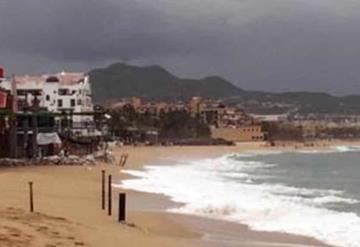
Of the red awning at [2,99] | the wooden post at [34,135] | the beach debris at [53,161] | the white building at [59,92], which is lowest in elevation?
the beach debris at [53,161]

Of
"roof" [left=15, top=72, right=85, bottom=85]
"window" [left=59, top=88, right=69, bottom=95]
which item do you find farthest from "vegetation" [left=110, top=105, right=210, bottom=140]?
"window" [left=59, top=88, right=69, bottom=95]

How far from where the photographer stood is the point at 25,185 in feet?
109

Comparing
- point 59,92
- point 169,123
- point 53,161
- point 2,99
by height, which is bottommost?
point 53,161

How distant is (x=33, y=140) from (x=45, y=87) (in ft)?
149

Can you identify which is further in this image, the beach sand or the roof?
the roof

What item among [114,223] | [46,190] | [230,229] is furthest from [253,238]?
[46,190]

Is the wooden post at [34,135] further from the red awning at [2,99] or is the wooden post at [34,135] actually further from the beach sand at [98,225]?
the beach sand at [98,225]

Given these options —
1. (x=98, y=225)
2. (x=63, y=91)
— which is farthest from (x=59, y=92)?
(x=98, y=225)

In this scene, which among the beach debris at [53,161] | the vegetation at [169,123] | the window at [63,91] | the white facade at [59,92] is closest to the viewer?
the beach debris at [53,161]

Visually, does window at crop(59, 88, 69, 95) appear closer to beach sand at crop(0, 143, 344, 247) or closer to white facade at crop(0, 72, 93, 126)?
white facade at crop(0, 72, 93, 126)

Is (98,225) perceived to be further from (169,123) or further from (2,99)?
(169,123)

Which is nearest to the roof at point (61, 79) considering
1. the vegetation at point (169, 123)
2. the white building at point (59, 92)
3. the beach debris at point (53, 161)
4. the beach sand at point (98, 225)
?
the white building at point (59, 92)

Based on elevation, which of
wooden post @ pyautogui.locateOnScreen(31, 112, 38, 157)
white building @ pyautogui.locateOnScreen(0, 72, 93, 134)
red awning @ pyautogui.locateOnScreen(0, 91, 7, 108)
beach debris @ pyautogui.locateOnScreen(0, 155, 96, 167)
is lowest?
beach debris @ pyautogui.locateOnScreen(0, 155, 96, 167)

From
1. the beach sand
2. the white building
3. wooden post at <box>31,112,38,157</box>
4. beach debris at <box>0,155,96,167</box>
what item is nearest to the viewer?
the beach sand
